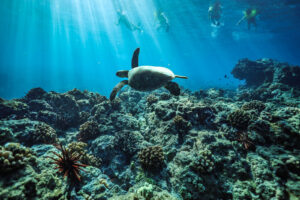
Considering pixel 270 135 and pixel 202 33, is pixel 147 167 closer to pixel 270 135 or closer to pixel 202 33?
pixel 270 135

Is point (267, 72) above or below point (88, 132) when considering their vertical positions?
above

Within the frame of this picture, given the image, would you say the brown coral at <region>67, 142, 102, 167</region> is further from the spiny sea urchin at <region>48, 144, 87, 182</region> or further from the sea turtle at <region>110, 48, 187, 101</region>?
the sea turtle at <region>110, 48, 187, 101</region>

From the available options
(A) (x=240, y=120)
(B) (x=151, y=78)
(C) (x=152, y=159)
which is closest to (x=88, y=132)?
(C) (x=152, y=159)

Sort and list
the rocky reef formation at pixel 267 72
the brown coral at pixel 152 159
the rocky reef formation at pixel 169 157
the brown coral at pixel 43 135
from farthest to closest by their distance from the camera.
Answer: the rocky reef formation at pixel 267 72 → the brown coral at pixel 43 135 → the brown coral at pixel 152 159 → the rocky reef formation at pixel 169 157

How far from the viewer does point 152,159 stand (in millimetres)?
3820

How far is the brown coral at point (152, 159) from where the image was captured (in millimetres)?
3803

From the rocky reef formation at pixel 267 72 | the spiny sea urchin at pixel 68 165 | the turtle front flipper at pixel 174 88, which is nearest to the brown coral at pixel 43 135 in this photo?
the spiny sea urchin at pixel 68 165

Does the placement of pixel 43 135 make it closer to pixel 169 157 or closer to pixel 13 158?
pixel 13 158

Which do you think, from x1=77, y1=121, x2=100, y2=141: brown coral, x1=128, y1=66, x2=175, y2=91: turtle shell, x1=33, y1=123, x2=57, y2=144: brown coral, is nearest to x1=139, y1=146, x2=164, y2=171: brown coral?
x1=128, y1=66, x2=175, y2=91: turtle shell

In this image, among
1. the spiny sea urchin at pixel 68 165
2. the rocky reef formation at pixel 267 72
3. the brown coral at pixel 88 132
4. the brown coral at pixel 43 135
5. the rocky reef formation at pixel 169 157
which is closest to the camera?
the rocky reef formation at pixel 169 157

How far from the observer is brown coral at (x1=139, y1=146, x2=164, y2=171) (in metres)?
3.80

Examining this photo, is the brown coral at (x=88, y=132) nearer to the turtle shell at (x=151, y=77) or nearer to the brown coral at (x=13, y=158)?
the brown coral at (x=13, y=158)

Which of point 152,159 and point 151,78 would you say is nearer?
point 152,159

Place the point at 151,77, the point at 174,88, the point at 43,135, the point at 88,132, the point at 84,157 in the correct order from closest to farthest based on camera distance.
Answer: the point at 84,157 < the point at 43,135 < the point at 151,77 < the point at 174,88 < the point at 88,132
